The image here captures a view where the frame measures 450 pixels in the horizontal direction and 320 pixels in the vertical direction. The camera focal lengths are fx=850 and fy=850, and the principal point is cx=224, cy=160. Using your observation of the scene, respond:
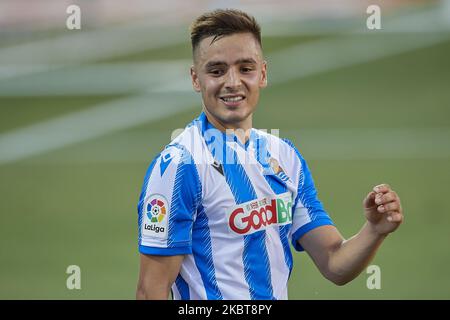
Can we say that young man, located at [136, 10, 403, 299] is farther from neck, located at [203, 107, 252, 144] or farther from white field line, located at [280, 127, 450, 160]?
white field line, located at [280, 127, 450, 160]

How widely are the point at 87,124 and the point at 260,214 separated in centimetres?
765

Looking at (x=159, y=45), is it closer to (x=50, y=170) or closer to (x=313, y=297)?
(x=50, y=170)

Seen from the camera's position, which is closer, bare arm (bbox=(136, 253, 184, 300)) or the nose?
bare arm (bbox=(136, 253, 184, 300))

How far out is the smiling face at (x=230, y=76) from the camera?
3273 mm

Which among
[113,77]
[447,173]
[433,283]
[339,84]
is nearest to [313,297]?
[433,283]

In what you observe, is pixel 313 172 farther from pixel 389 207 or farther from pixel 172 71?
pixel 389 207

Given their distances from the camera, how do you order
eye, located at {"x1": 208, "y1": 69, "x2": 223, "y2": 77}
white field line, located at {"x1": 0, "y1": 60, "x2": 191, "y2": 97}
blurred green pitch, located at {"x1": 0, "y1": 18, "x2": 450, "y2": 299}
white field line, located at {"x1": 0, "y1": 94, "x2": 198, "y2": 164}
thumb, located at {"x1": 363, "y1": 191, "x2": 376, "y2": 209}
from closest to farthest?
thumb, located at {"x1": 363, "y1": 191, "x2": 376, "y2": 209}, eye, located at {"x1": 208, "y1": 69, "x2": 223, "y2": 77}, blurred green pitch, located at {"x1": 0, "y1": 18, "x2": 450, "y2": 299}, white field line, located at {"x1": 0, "y1": 94, "x2": 198, "y2": 164}, white field line, located at {"x1": 0, "y1": 60, "x2": 191, "y2": 97}

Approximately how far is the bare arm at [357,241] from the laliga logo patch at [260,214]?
0.20 meters

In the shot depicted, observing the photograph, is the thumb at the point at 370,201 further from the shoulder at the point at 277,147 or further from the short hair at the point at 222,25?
the short hair at the point at 222,25

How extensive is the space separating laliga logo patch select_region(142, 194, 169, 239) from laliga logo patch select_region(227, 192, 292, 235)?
9.9 inches

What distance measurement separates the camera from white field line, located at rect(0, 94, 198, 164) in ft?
32.7

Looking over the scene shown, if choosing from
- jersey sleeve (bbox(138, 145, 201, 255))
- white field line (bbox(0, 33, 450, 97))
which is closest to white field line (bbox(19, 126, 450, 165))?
white field line (bbox(0, 33, 450, 97))

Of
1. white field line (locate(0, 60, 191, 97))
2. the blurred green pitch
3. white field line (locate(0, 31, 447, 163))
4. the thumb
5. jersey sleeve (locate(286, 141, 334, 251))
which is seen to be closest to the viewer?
the thumb

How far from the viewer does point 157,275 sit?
3.08m
